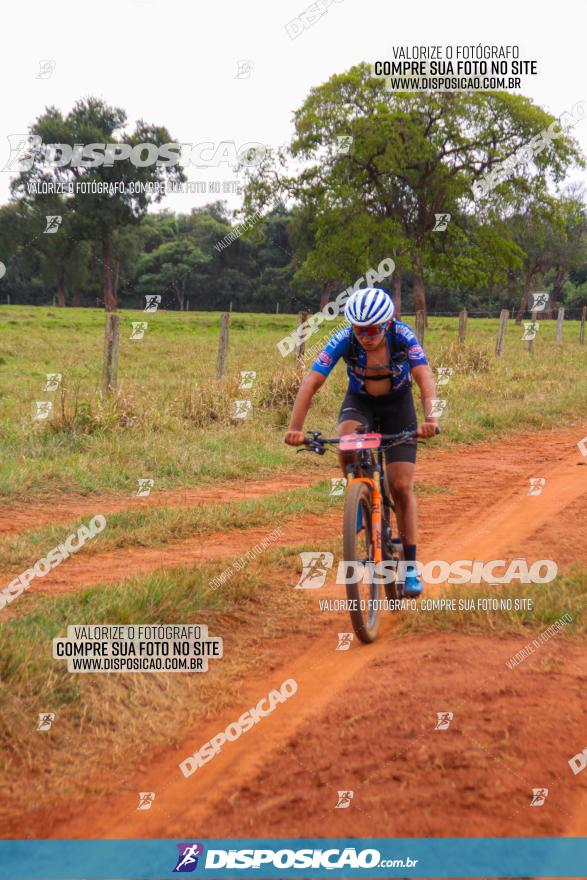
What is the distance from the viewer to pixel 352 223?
2822 centimetres

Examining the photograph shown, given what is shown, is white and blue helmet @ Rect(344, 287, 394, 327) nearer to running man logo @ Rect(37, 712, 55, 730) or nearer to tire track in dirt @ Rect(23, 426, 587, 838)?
tire track in dirt @ Rect(23, 426, 587, 838)

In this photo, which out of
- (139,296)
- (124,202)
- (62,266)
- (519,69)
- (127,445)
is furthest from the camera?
(139,296)

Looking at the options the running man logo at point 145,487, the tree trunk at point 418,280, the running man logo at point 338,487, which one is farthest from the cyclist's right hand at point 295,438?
the tree trunk at point 418,280

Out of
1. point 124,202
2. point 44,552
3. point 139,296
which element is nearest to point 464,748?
point 44,552

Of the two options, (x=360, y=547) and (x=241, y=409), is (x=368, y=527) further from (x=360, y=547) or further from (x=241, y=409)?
(x=241, y=409)

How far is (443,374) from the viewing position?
18.0 meters

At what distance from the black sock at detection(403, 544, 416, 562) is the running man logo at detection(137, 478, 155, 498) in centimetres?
385

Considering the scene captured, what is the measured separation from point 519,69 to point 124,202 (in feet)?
107

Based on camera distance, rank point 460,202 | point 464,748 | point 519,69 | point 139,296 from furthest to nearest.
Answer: point 139,296 < point 460,202 < point 519,69 < point 464,748

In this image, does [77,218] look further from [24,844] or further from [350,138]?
[24,844]

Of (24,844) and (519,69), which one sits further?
(519,69)

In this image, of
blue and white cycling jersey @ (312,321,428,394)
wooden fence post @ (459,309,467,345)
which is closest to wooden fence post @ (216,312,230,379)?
wooden fence post @ (459,309,467,345)

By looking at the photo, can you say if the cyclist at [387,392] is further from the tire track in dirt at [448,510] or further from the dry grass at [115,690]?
the tire track in dirt at [448,510]

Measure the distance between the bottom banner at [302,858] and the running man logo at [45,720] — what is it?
2.18 feet
